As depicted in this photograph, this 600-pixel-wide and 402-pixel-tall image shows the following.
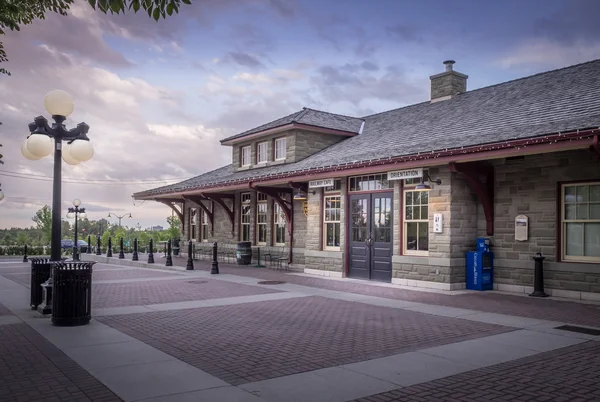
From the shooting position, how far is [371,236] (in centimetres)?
1544

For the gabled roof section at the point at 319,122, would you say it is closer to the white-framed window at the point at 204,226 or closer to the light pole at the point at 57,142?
the white-framed window at the point at 204,226

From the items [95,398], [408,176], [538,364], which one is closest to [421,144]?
[408,176]

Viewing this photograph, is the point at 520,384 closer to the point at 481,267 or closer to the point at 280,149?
the point at 481,267

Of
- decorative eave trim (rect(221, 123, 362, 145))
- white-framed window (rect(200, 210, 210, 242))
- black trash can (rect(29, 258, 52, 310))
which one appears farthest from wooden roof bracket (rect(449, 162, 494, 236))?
white-framed window (rect(200, 210, 210, 242))

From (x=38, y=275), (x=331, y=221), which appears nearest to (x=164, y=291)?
(x=38, y=275)

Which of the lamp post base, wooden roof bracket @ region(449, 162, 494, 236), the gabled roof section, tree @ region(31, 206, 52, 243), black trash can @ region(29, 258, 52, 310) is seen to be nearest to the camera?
the lamp post base

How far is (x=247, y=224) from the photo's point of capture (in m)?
23.0

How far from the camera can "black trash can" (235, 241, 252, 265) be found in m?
21.4

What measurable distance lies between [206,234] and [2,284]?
1252 centimetres

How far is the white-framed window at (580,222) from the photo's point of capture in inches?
450

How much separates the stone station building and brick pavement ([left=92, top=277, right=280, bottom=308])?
410 centimetres

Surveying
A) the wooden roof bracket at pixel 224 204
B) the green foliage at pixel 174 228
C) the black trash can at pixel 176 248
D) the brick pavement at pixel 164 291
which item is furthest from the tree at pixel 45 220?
the brick pavement at pixel 164 291

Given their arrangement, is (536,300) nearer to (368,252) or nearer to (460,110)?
(368,252)

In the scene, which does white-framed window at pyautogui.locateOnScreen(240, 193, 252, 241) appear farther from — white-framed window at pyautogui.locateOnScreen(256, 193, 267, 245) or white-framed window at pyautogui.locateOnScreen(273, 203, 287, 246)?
white-framed window at pyautogui.locateOnScreen(273, 203, 287, 246)
